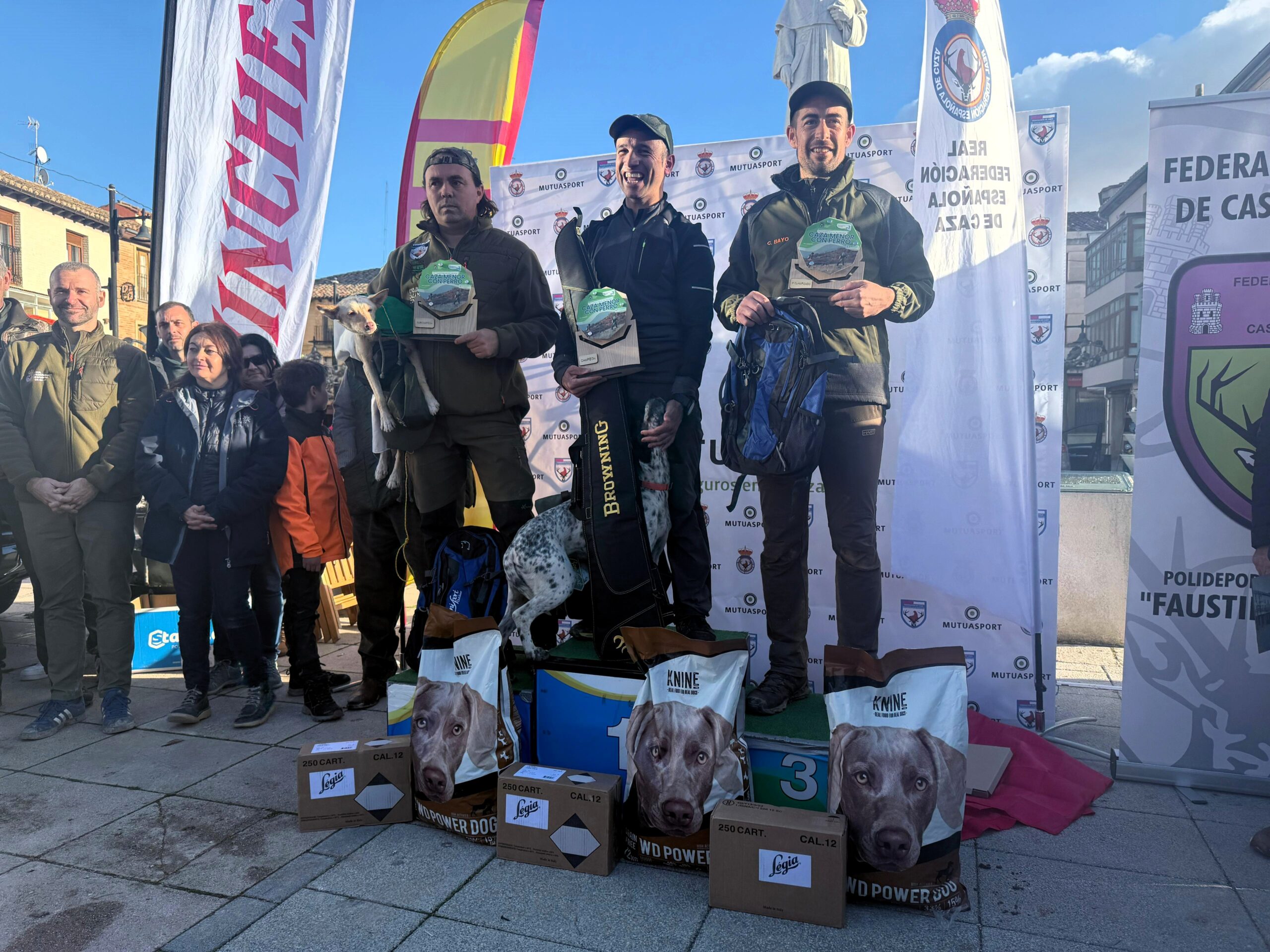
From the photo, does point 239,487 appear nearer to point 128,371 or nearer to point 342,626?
point 128,371

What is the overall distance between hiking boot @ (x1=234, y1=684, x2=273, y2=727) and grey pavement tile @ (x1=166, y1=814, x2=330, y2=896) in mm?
1064

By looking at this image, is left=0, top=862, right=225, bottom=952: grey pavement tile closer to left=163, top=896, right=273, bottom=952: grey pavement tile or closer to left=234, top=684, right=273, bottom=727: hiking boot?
left=163, top=896, right=273, bottom=952: grey pavement tile

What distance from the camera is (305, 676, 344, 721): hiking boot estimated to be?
12.3 feet

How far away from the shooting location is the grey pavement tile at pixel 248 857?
2291 mm

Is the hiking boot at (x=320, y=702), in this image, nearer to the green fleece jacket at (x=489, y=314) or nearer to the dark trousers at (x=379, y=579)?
the dark trousers at (x=379, y=579)

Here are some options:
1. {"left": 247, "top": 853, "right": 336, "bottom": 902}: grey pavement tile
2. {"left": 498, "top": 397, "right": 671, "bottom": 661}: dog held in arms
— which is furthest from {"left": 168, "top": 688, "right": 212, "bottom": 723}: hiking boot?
{"left": 498, "top": 397, "right": 671, "bottom": 661}: dog held in arms

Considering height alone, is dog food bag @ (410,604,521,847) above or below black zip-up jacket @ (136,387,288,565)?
below

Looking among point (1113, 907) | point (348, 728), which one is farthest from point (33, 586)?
point (1113, 907)

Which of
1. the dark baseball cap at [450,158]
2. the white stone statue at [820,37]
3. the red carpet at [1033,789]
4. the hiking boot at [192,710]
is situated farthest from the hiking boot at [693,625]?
the white stone statue at [820,37]

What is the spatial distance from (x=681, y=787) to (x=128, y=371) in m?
3.34

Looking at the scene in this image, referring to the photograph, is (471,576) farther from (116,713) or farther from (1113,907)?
(1113,907)

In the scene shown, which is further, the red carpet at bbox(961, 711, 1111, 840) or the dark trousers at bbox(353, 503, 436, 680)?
the dark trousers at bbox(353, 503, 436, 680)

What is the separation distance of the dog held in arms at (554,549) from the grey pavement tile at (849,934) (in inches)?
44.0

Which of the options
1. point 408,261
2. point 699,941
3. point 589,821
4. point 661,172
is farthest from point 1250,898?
point 408,261
